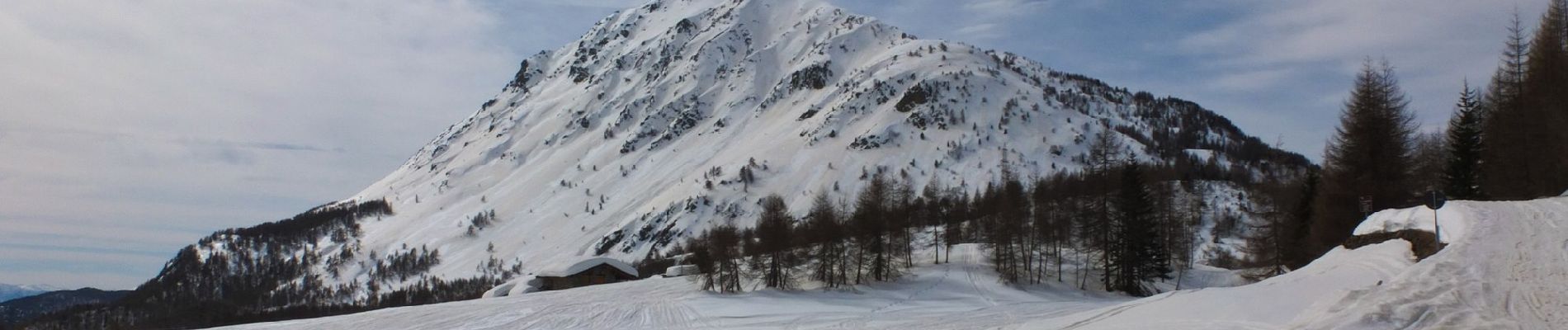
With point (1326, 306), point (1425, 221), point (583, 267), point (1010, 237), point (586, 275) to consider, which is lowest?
point (586, 275)

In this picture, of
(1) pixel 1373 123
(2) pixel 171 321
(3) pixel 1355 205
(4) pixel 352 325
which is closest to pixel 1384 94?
(1) pixel 1373 123

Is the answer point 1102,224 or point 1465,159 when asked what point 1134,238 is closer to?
point 1102,224

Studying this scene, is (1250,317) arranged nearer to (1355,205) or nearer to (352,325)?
(1355,205)

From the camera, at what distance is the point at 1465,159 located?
42.8 m

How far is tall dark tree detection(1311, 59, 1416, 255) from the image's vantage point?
39094 mm

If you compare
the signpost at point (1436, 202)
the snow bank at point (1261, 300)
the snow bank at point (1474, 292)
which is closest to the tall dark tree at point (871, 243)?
the snow bank at point (1261, 300)

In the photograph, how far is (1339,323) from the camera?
13.6m

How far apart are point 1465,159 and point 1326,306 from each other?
36353mm

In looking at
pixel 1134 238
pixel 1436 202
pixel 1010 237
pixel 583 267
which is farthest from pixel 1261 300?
pixel 583 267

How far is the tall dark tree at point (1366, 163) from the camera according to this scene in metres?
39.1

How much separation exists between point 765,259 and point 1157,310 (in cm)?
4290

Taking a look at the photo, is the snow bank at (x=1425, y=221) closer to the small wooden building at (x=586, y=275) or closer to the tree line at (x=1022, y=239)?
the tree line at (x=1022, y=239)

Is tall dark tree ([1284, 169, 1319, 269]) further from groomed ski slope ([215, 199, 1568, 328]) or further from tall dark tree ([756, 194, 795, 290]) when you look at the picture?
tall dark tree ([756, 194, 795, 290])

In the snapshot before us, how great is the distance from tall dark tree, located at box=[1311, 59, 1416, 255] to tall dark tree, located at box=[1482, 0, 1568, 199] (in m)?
4.00
